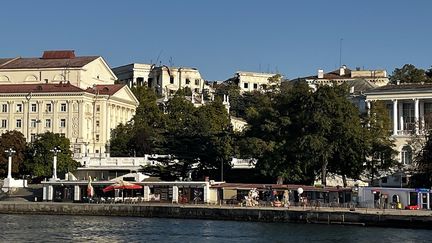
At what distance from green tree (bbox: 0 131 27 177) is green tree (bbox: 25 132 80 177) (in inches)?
28.8

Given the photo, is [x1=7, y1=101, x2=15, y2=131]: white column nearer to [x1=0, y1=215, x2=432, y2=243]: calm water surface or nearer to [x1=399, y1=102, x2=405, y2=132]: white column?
[x1=0, y1=215, x2=432, y2=243]: calm water surface

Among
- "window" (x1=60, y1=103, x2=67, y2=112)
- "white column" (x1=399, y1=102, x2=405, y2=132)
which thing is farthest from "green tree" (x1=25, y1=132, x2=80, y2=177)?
"white column" (x1=399, y1=102, x2=405, y2=132)

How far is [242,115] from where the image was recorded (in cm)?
13862

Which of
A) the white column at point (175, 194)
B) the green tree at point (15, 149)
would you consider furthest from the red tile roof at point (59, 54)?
the white column at point (175, 194)

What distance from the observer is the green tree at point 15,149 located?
8188cm

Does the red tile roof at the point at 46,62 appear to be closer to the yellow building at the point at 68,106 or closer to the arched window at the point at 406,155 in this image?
the yellow building at the point at 68,106

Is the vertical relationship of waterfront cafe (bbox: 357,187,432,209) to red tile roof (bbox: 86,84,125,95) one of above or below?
below

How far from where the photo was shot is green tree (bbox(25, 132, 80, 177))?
82.1 m

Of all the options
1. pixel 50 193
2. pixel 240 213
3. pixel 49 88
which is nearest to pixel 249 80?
pixel 49 88

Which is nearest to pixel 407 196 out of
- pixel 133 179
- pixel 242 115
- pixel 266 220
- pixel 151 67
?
pixel 266 220

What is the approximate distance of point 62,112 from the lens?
10444 centimetres

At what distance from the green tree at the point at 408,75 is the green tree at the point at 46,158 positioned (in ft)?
183

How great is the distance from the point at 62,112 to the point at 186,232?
58048 mm

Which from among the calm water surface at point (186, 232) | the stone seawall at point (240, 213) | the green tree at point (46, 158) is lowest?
the calm water surface at point (186, 232)
